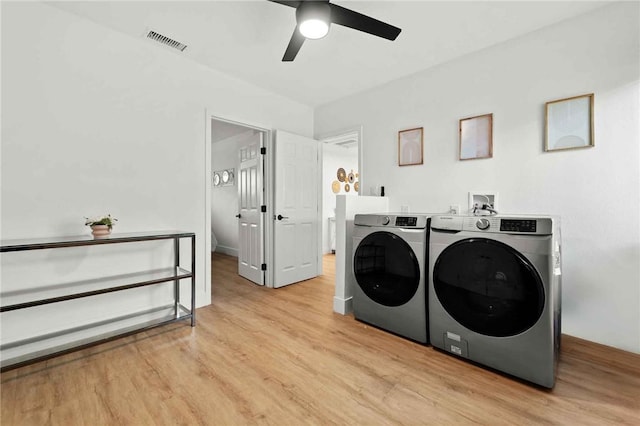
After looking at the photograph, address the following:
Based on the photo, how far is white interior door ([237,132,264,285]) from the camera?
3.59 meters

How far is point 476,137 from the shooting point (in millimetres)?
2564

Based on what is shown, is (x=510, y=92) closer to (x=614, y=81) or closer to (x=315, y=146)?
(x=614, y=81)

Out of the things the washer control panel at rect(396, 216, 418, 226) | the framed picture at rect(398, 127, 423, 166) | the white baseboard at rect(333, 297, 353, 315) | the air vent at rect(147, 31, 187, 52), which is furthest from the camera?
the framed picture at rect(398, 127, 423, 166)

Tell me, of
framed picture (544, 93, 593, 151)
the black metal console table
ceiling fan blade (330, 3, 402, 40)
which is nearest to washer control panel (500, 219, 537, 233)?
framed picture (544, 93, 593, 151)

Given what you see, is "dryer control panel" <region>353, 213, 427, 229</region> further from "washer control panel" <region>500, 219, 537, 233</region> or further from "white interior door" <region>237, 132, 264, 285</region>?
"white interior door" <region>237, 132, 264, 285</region>

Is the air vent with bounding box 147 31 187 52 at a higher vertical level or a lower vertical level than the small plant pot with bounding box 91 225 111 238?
higher

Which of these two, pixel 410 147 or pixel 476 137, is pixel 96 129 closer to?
pixel 410 147

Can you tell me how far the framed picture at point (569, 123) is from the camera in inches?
80.8

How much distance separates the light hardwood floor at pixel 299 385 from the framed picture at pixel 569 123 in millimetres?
1507

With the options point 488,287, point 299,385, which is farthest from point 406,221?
point 299,385

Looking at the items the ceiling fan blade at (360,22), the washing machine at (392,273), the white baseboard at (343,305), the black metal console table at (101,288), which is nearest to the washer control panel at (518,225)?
the washing machine at (392,273)

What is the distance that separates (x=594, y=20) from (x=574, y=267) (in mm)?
1843

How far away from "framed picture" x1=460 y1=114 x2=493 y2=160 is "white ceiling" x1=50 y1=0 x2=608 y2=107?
0.65 m

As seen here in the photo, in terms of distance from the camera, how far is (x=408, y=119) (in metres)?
3.04
